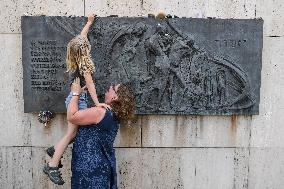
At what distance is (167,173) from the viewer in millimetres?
6031

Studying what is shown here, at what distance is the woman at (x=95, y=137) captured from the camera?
463 centimetres

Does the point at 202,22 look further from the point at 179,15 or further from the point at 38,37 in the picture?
the point at 38,37

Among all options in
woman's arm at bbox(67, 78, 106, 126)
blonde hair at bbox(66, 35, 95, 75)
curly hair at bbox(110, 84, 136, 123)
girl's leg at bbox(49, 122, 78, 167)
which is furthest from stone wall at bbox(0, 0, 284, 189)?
woman's arm at bbox(67, 78, 106, 126)

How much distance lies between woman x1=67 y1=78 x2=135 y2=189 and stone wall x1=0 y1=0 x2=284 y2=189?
3.72 ft

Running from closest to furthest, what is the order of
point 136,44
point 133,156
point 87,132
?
point 87,132 → point 136,44 → point 133,156

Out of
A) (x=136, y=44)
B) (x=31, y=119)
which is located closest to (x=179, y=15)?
(x=136, y=44)

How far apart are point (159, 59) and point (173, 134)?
1.11 m

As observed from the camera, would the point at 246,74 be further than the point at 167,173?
No

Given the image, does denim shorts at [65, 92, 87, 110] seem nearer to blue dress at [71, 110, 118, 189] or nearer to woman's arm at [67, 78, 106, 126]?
woman's arm at [67, 78, 106, 126]

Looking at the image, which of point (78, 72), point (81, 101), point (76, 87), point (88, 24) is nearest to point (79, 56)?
point (78, 72)

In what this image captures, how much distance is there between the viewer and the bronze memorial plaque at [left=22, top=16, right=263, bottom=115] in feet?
18.3

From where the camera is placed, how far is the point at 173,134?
19.5 feet

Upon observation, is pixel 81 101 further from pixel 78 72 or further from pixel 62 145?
pixel 62 145

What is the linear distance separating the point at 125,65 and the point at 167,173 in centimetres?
167
